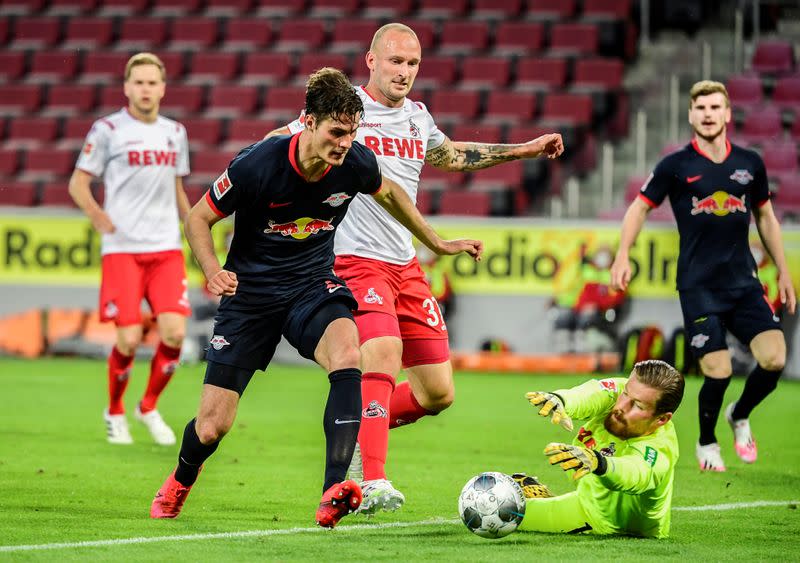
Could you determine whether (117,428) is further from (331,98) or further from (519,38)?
(519,38)

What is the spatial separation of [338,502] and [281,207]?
4.52ft

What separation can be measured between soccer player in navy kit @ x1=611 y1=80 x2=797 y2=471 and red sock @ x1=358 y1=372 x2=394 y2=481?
2754mm

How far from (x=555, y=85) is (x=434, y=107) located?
1.69m

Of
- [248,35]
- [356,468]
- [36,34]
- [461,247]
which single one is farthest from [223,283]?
[36,34]

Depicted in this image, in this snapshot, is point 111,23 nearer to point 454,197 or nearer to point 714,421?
point 454,197

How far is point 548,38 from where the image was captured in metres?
20.5

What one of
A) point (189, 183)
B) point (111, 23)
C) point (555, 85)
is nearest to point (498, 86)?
point (555, 85)

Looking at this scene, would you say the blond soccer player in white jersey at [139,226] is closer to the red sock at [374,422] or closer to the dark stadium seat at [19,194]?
the red sock at [374,422]

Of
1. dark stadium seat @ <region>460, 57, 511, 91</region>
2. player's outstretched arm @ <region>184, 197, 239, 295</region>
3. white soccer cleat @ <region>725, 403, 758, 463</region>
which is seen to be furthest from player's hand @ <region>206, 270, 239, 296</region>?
dark stadium seat @ <region>460, 57, 511, 91</region>

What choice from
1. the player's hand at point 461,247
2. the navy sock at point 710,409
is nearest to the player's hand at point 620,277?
the navy sock at point 710,409

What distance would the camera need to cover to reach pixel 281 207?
6477 mm

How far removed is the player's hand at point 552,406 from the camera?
5898 mm

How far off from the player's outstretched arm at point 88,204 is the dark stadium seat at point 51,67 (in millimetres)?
12371

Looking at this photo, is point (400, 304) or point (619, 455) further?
point (400, 304)
